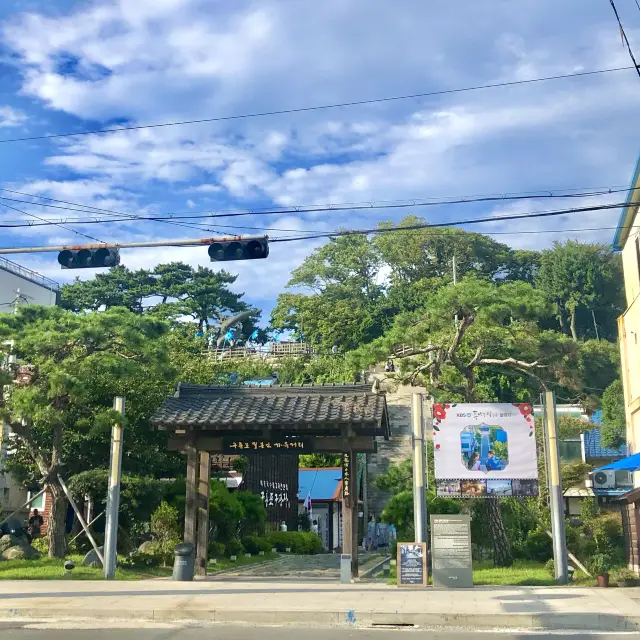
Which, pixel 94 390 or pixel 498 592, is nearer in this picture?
pixel 498 592

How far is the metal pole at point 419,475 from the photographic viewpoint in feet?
57.2

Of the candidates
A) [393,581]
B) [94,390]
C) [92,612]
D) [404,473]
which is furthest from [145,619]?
[404,473]

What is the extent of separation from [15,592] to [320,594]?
20.7 ft

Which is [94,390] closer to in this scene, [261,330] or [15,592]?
[15,592]

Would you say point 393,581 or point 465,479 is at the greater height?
point 465,479

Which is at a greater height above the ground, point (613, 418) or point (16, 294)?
point (16, 294)

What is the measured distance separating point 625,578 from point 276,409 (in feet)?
30.2

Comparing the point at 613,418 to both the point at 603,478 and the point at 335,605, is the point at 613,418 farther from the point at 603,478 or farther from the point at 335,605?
the point at 335,605

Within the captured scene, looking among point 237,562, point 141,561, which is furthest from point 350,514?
point 237,562

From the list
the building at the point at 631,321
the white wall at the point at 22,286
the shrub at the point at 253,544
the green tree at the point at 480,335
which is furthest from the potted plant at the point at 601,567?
the white wall at the point at 22,286

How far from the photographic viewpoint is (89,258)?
1387cm

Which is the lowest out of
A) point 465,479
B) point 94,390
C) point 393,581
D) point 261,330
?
point 393,581

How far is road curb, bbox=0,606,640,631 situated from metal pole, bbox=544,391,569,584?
5071 mm

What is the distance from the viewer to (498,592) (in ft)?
51.1
